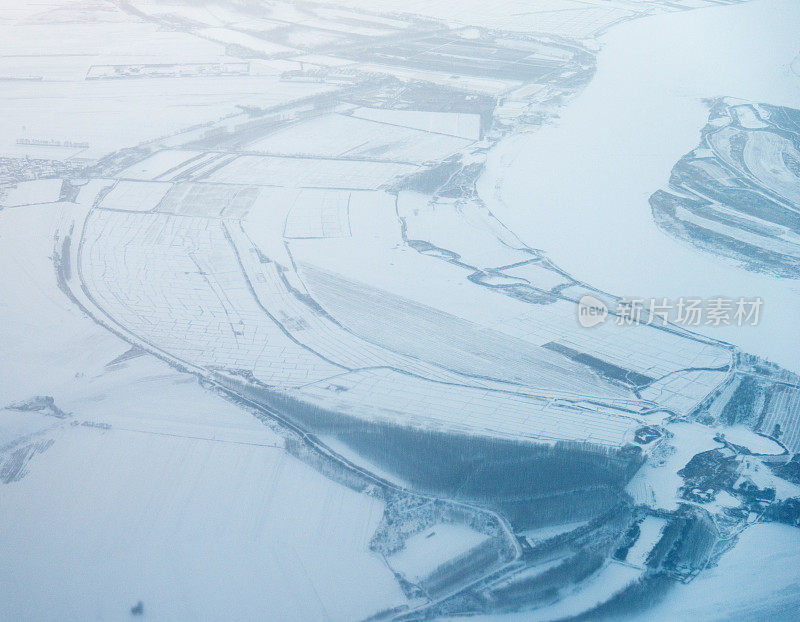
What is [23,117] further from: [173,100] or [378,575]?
[378,575]

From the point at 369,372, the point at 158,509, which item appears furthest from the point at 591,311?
the point at 158,509

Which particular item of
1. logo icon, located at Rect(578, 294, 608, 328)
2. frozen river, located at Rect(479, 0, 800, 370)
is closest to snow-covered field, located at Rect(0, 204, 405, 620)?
logo icon, located at Rect(578, 294, 608, 328)

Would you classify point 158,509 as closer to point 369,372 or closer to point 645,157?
point 369,372

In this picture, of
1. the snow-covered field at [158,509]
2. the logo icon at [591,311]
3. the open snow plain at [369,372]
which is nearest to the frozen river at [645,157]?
the open snow plain at [369,372]

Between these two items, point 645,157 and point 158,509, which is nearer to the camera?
point 158,509

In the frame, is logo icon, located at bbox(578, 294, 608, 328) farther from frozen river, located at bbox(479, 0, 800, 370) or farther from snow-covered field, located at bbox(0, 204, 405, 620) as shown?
snow-covered field, located at bbox(0, 204, 405, 620)

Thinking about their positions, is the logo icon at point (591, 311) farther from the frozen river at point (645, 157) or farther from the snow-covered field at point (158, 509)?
Result: the snow-covered field at point (158, 509)
